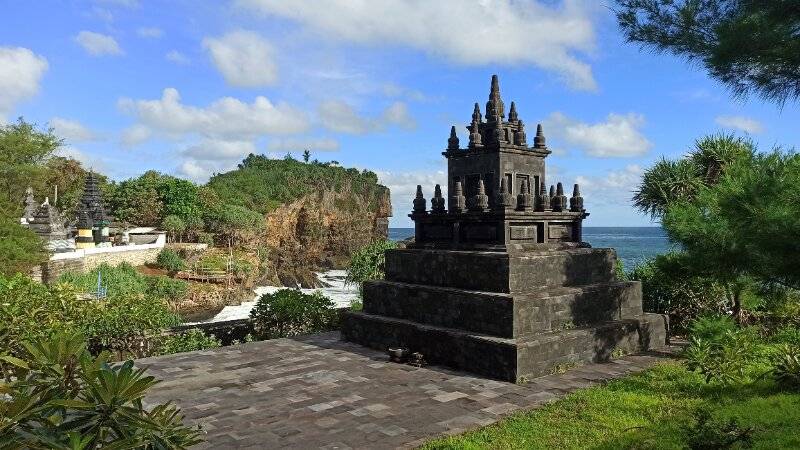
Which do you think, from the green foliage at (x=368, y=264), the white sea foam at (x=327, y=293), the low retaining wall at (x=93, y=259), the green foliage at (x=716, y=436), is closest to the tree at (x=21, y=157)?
the low retaining wall at (x=93, y=259)

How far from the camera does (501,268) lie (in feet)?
36.2

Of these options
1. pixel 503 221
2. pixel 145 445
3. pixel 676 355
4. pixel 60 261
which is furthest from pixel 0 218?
pixel 676 355

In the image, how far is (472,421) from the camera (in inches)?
309

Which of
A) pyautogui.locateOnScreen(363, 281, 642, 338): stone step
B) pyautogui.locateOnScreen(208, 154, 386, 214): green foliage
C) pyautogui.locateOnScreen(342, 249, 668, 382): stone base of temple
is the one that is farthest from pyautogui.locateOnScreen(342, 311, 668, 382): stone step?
pyautogui.locateOnScreen(208, 154, 386, 214): green foliage

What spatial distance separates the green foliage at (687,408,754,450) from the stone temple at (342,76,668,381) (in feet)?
12.5

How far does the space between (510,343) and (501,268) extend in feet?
5.68

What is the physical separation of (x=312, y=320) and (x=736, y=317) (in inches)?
451

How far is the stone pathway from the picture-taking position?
24.4 ft

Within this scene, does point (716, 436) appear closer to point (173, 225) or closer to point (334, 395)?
point (334, 395)

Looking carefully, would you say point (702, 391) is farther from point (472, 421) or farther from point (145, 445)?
point (145, 445)

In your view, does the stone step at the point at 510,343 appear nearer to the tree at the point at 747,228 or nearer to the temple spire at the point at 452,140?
the tree at the point at 747,228

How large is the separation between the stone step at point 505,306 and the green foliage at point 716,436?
14.2ft

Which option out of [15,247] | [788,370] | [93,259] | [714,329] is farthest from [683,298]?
[93,259]

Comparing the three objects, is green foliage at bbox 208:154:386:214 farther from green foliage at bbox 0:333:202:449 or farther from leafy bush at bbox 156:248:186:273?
green foliage at bbox 0:333:202:449
